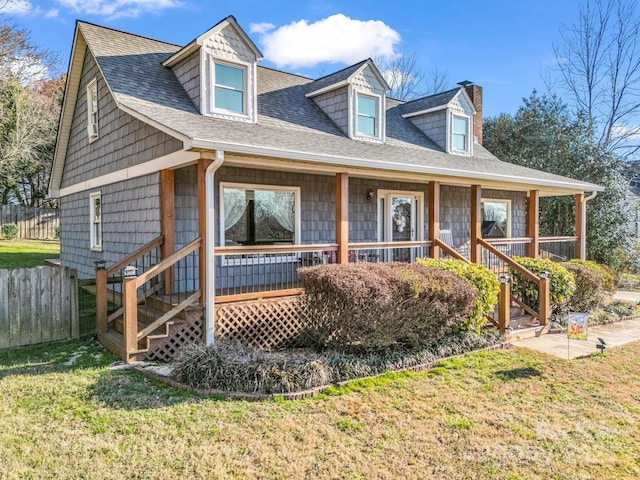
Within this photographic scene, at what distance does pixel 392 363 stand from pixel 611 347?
4272mm

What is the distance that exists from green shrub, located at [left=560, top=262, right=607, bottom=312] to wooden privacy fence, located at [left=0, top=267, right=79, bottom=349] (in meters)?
10.2

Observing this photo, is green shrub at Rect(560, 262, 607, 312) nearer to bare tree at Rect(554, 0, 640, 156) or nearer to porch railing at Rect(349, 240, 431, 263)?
porch railing at Rect(349, 240, 431, 263)

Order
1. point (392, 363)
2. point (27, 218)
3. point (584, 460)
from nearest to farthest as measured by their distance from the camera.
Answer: point (584, 460) < point (392, 363) < point (27, 218)

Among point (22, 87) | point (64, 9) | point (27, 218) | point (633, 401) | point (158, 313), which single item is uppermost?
point (64, 9)

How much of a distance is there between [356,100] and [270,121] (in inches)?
97.1

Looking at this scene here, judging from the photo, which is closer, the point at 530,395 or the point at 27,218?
the point at 530,395

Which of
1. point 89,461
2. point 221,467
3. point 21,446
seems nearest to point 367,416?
point 221,467

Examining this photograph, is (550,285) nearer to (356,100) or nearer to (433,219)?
(433,219)

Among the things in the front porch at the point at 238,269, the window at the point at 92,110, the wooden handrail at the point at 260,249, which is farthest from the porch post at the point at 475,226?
the window at the point at 92,110

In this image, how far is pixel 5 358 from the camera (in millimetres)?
6617

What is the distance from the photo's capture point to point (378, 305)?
20.2 ft

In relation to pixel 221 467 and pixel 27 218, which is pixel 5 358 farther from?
pixel 27 218

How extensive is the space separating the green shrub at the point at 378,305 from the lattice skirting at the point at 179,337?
1634 mm

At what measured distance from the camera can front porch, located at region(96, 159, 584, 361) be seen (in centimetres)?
671
